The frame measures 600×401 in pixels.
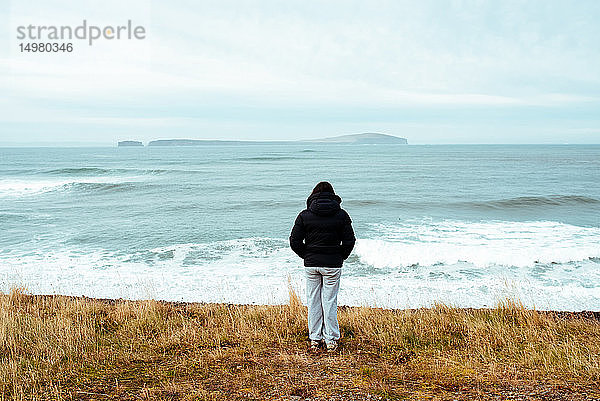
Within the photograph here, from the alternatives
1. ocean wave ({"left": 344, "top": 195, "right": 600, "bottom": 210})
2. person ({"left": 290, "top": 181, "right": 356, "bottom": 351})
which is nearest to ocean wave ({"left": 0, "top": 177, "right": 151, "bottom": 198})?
ocean wave ({"left": 344, "top": 195, "right": 600, "bottom": 210})

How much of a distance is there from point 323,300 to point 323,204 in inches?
49.6

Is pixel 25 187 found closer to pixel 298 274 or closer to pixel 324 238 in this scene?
pixel 298 274

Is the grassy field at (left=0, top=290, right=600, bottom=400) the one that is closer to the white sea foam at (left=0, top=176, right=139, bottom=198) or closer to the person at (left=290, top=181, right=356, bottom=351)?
the person at (left=290, top=181, right=356, bottom=351)

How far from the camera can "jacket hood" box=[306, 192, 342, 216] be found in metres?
5.33

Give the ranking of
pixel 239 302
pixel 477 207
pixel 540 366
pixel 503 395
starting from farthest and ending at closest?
1. pixel 477 207
2. pixel 239 302
3. pixel 540 366
4. pixel 503 395

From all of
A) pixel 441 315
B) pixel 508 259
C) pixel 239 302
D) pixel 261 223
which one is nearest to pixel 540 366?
pixel 441 315

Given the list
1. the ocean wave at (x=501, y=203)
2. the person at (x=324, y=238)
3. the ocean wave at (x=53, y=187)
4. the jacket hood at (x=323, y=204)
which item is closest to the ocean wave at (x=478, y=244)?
the ocean wave at (x=501, y=203)

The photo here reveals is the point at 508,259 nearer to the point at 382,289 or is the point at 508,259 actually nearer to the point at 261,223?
the point at 382,289

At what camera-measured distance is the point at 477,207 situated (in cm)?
2452

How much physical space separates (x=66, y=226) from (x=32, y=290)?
30.7 feet

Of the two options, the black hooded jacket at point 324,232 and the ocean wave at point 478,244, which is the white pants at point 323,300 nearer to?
the black hooded jacket at point 324,232

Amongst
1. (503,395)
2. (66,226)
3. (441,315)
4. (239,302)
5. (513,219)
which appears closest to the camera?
(503,395)

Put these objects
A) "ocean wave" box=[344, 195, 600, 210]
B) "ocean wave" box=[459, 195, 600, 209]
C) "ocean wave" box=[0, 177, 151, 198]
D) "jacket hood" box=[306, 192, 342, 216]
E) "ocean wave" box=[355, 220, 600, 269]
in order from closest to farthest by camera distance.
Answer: "jacket hood" box=[306, 192, 342, 216]
"ocean wave" box=[355, 220, 600, 269]
"ocean wave" box=[344, 195, 600, 210]
"ocean wave" box=[459, 195, 600, 209]
"ocean wave" box=[0, 177, 151, 198]

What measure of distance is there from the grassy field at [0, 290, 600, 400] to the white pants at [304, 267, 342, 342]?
10.6 inches
